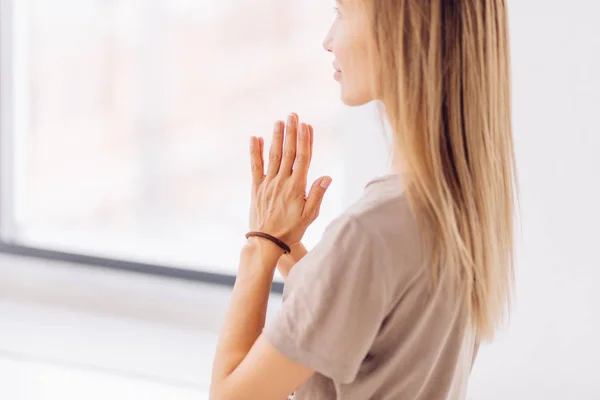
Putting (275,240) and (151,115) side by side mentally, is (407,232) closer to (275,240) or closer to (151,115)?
(275,240)

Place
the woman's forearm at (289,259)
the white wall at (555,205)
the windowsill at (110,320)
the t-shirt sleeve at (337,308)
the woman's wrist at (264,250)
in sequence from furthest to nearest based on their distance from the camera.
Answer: the windowsill at (110,320) < the white wall at (555,205) < the woman's forearm at (289,259) < the woman's wrist at (264,250) < the t-shirt sleeve at (337,308)

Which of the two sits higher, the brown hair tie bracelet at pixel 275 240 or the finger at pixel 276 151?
the finger at pixel 276 151

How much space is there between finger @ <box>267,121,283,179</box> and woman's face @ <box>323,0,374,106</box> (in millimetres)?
107

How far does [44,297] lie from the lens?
1.88 metres

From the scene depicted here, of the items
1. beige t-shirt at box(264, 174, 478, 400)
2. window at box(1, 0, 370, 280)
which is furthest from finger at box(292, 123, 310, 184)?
window at box(1, 0, 370, 280)

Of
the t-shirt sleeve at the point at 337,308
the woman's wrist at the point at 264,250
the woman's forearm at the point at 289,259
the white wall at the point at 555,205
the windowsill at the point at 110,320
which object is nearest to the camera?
the t-shirt sleeve at the point at 337,308

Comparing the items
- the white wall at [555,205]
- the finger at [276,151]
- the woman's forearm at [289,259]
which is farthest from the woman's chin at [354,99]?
the white wall at [555,205]

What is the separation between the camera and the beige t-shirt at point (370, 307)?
768 millimetres

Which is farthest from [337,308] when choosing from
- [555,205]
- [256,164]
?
[555,205]

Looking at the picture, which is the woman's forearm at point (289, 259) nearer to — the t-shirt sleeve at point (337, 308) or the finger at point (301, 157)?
the finger at point (301, 157)

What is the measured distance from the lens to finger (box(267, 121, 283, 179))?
96 cm

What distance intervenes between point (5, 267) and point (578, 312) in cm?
124

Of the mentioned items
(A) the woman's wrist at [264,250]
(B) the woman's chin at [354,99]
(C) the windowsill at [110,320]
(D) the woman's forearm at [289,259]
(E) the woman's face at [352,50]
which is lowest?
(C) the windowsill at [110,320]

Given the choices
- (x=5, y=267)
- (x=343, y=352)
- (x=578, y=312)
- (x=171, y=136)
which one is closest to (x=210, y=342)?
(x=171, y=136)
